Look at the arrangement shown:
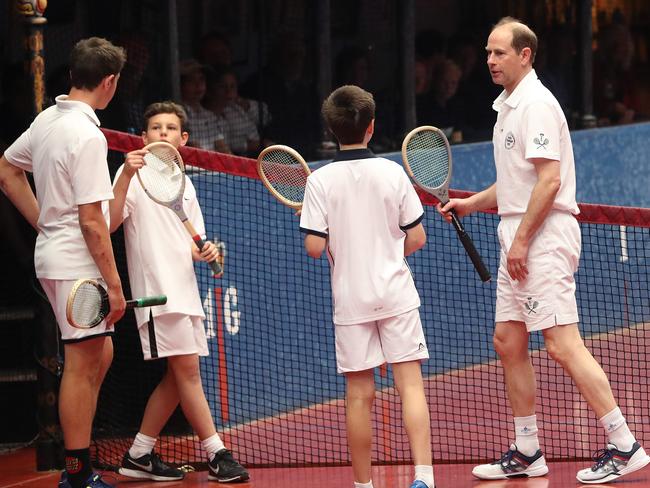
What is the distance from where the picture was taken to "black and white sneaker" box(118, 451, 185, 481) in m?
7.64

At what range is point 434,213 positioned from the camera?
417 inches

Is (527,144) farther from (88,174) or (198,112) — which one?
(198,112)

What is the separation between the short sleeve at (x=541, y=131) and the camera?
6.95m

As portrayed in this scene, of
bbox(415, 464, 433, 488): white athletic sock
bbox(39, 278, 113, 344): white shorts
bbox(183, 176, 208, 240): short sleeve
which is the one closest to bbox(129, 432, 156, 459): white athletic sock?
bbox(39, 278, 113, 344): white shorts

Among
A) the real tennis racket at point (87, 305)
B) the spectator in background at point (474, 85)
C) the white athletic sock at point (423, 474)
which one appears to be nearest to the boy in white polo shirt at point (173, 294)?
the real tennis racket at point (87, 305)

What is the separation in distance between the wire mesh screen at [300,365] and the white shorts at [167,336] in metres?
0.84

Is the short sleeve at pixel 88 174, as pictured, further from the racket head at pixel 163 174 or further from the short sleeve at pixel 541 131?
the short sleeve at pixel 541 131

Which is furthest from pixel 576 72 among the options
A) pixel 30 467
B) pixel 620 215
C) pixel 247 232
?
pixel 30 467

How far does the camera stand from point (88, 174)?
262 inches

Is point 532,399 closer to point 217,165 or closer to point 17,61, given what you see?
point 217,165

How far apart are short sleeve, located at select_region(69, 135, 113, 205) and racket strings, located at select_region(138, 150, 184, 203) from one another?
0.48 m

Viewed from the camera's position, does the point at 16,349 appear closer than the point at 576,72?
Yes

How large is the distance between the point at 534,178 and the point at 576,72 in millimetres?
6468

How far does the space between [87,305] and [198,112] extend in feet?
10.2
